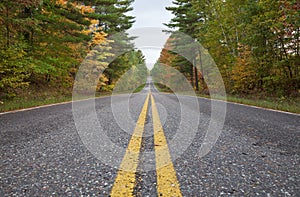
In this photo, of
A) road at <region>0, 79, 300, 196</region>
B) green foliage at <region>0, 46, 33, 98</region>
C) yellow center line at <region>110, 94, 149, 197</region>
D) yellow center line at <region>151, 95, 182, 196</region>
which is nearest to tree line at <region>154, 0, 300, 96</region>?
road at <region>0, 79, 300, 196</region>

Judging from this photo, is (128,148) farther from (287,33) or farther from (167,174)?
(287,33)

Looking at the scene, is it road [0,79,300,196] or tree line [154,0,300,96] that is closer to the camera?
road [0,79,300,196]

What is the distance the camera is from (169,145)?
222cm

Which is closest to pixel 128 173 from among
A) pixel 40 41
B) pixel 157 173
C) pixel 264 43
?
pixel 157 173

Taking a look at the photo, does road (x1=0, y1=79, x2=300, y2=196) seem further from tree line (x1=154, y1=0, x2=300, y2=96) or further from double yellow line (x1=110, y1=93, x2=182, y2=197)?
tree line (x1=154, y1=0, x2=300, y2=96)

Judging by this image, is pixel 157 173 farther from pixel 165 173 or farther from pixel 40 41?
pixel 40 41

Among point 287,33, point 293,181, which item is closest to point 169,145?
point 293,181

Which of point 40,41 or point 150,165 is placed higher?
point 40,41

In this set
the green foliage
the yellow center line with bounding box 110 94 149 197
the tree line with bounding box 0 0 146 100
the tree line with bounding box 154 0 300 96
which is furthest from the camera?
the tree line with bounding box 154 0 300 96

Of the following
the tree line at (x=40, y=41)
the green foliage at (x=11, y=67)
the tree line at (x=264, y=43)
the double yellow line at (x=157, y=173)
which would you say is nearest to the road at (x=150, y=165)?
the double yellow line at (x=157, y=173)

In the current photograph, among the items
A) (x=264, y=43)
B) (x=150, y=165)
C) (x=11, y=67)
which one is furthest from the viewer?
(x=264, y=43)

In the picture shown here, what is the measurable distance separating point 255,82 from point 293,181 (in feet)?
36.2

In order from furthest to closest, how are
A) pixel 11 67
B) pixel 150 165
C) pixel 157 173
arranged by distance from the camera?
pixel 11 67
pixel 150 165
pixel 157 173

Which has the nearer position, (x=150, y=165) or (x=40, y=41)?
(x=150, y=165)
